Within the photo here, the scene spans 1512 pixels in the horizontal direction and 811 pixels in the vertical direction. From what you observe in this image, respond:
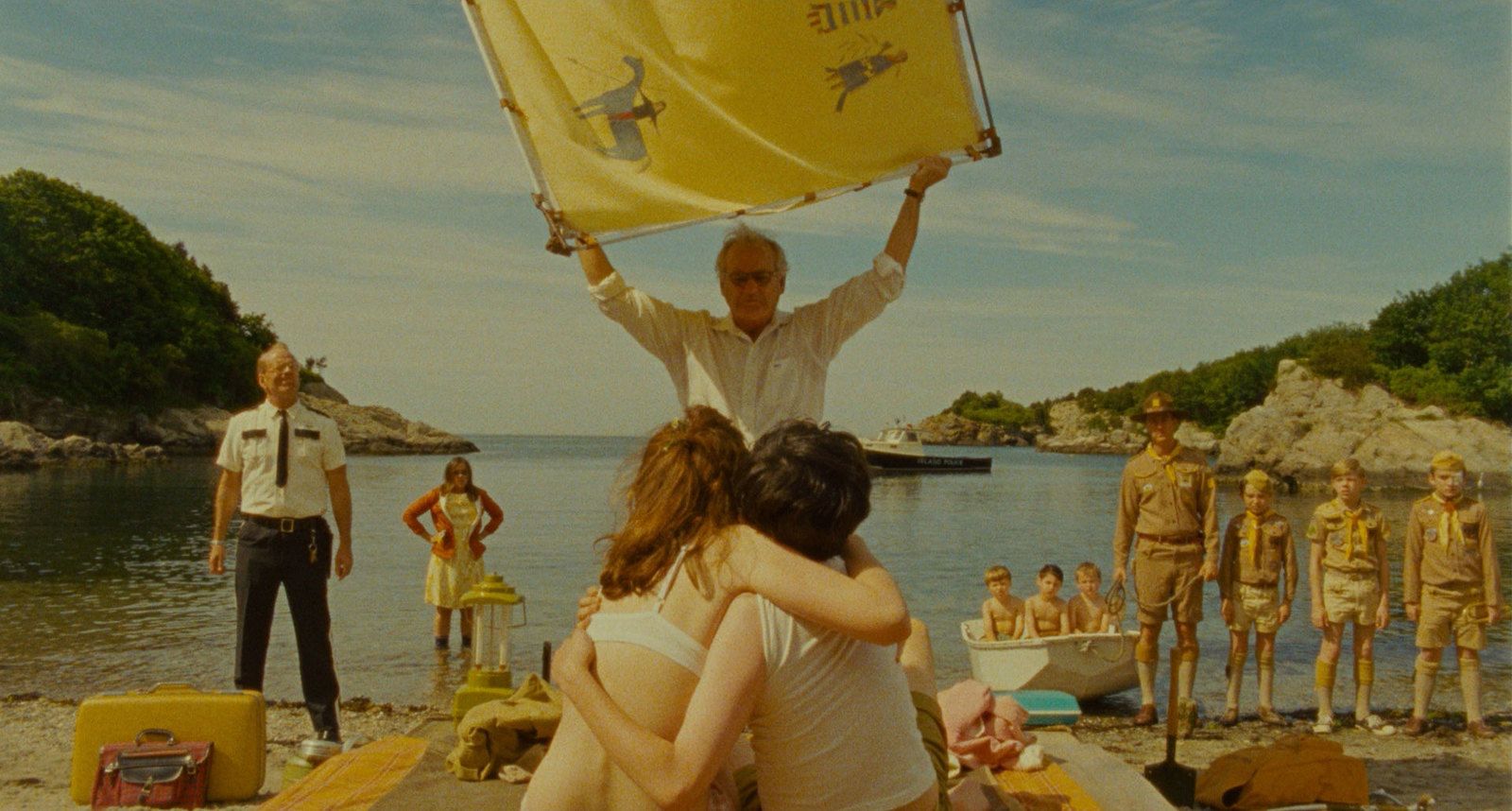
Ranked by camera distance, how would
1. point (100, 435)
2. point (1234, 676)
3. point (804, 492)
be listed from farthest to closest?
point (100, 435) → point (1234, 676) → point (804, 492)

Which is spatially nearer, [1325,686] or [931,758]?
[931,758]

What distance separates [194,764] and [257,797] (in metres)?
0.40

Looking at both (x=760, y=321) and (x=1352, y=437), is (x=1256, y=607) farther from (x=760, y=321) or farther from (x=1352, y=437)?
(x=1352, y=437)

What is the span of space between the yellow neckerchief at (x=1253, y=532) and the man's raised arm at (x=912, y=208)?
5628mm

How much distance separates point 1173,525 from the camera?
8906mm

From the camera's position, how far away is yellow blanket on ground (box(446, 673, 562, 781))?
527 centimetres

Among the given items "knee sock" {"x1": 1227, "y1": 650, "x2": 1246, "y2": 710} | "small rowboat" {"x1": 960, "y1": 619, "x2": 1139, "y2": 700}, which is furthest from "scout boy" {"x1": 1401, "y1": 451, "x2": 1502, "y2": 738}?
"small rowboat" {"x1": 960, "y1": 619, "x2": 1139, "y2": 700}

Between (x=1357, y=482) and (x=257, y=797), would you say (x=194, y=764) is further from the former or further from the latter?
(x=1357, y=482)

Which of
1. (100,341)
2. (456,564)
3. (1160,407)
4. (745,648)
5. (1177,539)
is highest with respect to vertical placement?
(100,341)

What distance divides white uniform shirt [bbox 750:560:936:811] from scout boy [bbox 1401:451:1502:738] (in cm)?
710

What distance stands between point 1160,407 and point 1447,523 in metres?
2.21

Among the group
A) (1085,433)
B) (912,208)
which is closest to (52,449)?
(912,208)

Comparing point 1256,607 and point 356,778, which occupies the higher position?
point 1256,607

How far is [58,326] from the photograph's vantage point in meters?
62.9
